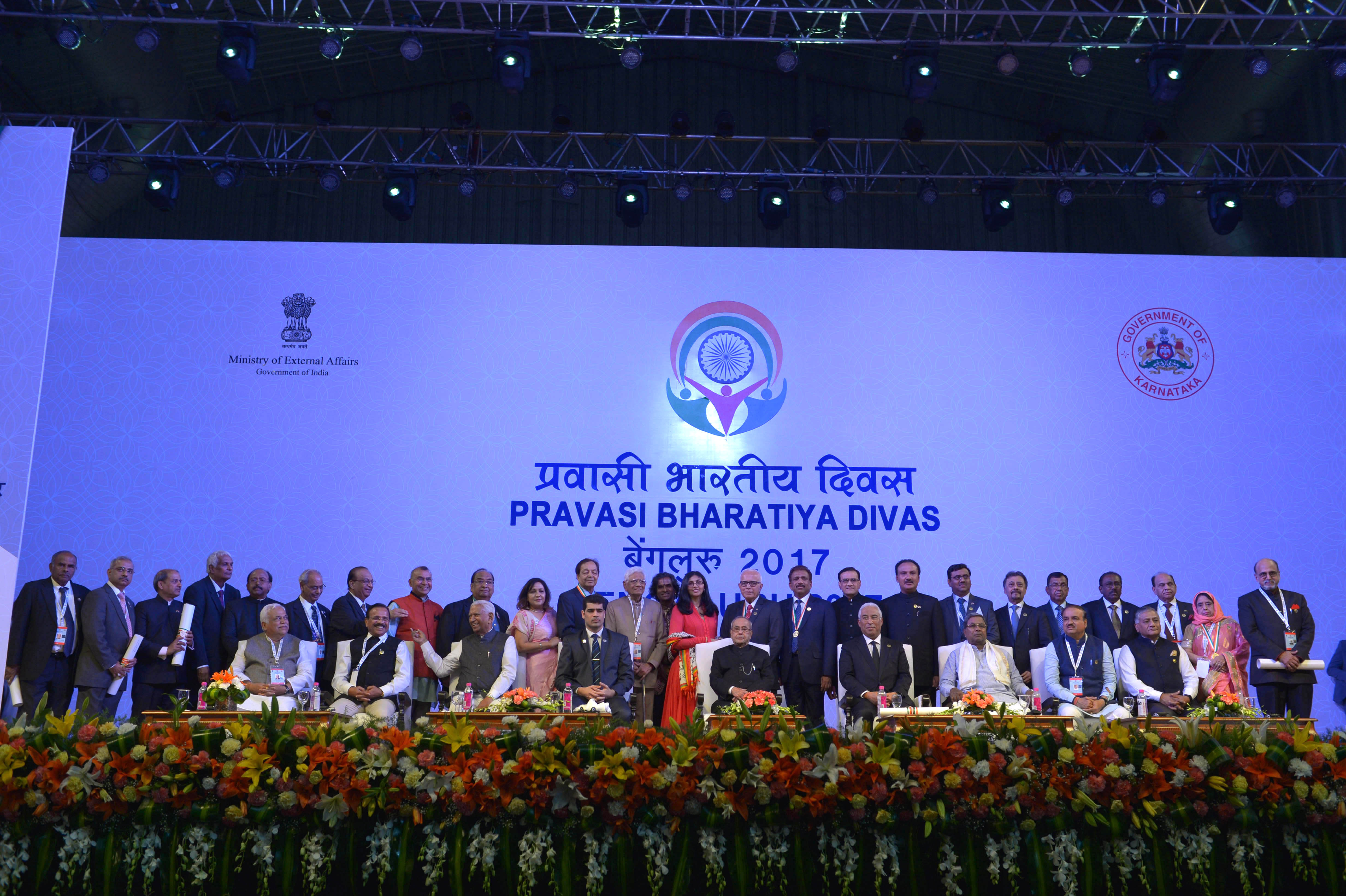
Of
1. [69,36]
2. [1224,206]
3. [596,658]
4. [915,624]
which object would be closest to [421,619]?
[596,658]

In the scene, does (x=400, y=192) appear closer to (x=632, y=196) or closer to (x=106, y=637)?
(x=632, y=196)

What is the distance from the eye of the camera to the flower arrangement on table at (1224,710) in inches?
161

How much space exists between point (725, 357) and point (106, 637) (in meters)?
4.63

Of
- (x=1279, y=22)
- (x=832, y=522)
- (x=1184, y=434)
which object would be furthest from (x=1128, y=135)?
(x=832, y=522)

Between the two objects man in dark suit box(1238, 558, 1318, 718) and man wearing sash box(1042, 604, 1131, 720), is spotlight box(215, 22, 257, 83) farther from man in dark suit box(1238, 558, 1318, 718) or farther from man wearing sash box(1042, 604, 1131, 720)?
man in dark suit box(1238, 558, 1318, 718)

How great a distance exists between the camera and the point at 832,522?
864cm

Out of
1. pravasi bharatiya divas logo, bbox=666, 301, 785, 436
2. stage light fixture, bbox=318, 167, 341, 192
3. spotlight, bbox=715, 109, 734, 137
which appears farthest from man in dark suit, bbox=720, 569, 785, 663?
stage light fixture, bbox=318, 167, 341, 192

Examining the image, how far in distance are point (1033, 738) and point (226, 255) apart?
7.60 metres

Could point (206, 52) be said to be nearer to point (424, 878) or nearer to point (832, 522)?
point (832, 522)

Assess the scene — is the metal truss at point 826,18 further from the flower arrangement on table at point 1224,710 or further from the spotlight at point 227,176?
the flower arrangement on table at point 1224,710

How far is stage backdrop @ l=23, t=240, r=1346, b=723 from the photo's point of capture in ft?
28.1

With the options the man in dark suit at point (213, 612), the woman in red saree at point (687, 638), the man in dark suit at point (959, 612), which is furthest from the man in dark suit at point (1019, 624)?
the man in dark suit at point (213, 612)

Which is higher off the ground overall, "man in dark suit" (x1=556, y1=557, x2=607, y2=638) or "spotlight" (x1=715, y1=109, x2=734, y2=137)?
"spotlight" (x1=715, y1=109, x2=734, y2=137)

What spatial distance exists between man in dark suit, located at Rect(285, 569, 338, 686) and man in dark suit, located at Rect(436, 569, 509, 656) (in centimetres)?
48
